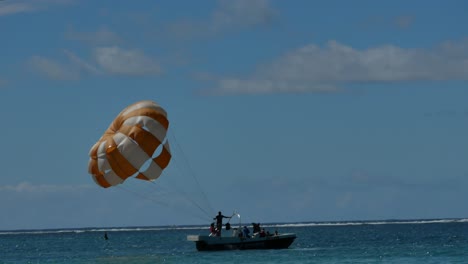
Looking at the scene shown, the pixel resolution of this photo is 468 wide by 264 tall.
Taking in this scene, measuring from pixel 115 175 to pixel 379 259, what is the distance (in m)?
13.8

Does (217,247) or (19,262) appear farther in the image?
(19,262)

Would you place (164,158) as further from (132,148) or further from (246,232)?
(246,232)

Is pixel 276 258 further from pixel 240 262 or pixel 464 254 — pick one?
pixel 464 254

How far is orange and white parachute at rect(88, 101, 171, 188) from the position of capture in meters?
49.1

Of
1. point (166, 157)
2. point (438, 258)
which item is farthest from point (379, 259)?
point (166, 157)

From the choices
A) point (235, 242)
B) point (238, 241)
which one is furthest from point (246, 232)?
point (235, 242)

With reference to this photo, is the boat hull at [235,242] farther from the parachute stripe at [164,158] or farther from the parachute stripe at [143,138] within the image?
the parachute stripe at [143,138]

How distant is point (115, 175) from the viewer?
49.7 m

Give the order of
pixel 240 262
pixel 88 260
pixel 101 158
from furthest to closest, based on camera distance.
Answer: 1. pixel 88 260
2. pixel 240 262
3. pixel 101 158

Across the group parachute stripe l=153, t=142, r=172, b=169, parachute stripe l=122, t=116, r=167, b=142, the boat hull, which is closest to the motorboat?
the boat hull

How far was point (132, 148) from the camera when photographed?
4919cm

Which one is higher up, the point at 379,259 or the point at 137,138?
the point at 137,138

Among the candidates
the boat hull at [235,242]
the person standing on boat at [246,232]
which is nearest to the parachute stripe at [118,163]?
the boat hull at [235,242]

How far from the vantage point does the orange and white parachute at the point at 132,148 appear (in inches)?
1932
